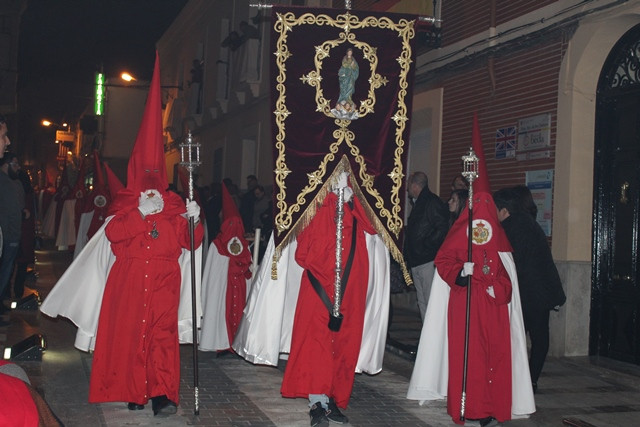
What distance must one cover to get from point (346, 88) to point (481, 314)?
84.4 inches

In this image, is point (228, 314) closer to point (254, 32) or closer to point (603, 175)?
point (603, 175)

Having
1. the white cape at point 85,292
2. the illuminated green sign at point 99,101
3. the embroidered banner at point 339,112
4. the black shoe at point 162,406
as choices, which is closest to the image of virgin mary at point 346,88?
the embroidered banner at point 339,112

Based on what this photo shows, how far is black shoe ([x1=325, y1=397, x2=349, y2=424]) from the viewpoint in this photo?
21.3 feet

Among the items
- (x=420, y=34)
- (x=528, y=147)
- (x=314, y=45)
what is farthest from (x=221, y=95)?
(x=314, y=45)

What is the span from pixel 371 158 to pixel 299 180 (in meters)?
0.65

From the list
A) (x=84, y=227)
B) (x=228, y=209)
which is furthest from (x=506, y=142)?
(x=84, y=227)

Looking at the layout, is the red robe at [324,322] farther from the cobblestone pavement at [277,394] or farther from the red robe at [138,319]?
the red robe at [138,319]

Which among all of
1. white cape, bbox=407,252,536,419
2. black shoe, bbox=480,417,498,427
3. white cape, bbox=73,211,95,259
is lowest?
black shoe, bbox=480,417,498,427

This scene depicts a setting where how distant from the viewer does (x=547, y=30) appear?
10430 millimetres

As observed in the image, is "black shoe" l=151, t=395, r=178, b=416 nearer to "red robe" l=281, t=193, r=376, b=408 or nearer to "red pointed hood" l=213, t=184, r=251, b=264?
"red robe" l=281, t=193, r=376, b=408

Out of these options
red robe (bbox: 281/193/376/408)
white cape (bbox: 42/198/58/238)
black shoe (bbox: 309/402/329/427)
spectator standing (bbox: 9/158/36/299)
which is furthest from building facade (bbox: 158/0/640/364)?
white cape (bbox: 42/198/58/238)

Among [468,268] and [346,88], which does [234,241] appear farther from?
[468,268]

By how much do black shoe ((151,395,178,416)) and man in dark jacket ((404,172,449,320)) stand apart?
13.4ft

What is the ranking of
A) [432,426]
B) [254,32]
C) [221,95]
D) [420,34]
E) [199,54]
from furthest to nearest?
[199,54]
[221,95]
[254,32]
[420,34]
[432,426]
